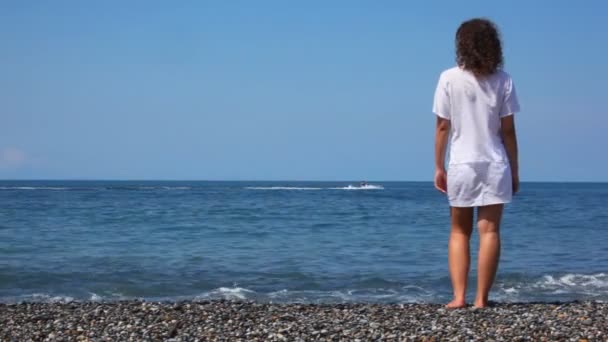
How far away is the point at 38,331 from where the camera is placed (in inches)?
220

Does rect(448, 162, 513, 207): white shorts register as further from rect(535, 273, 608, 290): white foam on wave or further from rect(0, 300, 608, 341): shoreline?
rect(535, 273, 608, 290): white foam on wave

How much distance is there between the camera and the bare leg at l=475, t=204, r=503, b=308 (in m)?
5.76

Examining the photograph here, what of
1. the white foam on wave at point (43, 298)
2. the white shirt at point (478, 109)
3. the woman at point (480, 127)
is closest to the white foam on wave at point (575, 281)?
the woman at point (480, 127)

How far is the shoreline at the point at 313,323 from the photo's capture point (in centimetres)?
504

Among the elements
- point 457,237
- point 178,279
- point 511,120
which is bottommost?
point 178,279

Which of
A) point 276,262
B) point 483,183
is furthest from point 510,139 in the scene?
point 276,262

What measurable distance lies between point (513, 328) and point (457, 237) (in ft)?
3.42

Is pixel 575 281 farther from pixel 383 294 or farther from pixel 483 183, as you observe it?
pixel 483 183

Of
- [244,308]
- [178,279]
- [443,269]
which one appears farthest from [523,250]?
[244,308]

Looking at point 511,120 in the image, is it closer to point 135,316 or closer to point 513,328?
point 513,328

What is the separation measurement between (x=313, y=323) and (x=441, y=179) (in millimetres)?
1469

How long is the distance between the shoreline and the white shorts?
83cm

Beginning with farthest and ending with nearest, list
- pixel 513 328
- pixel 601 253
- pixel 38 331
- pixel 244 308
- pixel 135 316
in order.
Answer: pixel 601 253
pixel 244 308
pixel 135 316
pixel 38 331
pixel 513 328

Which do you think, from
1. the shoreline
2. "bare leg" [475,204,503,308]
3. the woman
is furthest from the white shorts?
the shoreline
